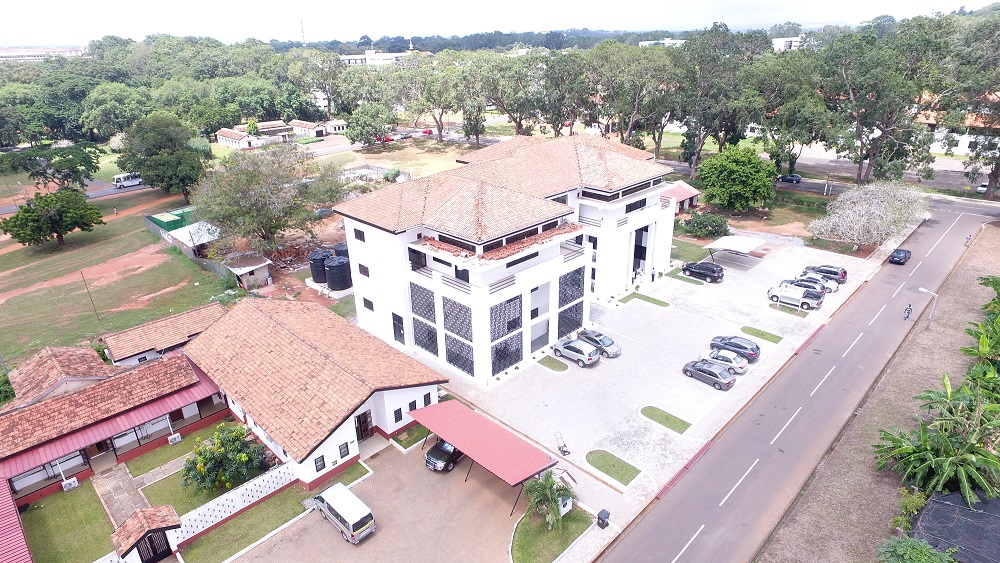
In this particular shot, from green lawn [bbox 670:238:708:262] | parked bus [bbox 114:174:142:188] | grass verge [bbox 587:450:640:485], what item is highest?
parked bus [bbox 114:174:142:188]

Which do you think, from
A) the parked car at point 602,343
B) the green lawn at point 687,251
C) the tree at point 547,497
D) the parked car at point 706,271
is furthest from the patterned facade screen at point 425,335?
the green lawn at point 687,251

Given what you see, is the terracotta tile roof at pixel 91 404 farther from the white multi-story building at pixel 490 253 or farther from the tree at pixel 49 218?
the tree at pixel 49 218

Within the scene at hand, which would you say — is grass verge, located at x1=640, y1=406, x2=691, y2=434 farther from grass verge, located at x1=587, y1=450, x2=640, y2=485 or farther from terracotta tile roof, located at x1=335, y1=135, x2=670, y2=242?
terracotta tile roof, located at x1=335, y1=135, x2=670, y2=242

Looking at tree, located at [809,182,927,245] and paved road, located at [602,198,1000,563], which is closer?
paved road, located at [602,198,1000,563]

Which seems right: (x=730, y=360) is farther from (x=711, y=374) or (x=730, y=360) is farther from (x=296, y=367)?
(x=296, y=367)

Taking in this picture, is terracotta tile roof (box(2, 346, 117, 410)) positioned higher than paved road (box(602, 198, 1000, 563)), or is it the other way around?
terracotta tile roof (box(2, 346, 117, 410))

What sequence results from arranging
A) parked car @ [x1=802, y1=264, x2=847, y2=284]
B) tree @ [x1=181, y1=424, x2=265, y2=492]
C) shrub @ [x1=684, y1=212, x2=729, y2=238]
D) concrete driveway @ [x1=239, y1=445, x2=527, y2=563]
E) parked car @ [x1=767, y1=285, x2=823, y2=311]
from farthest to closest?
shrub @ [x1=684, y1=212, x2=729, y2=238], parked car @ [x1=802, y1=264, x2=847, y2=284], parked car @ [x1=767, y1=285, x2=823, y2=311], tree @ [x1=181, y1=424, x2=265, y2=492], concrete driveway @ [x1=239, y1=445, x2=527, y2=563]

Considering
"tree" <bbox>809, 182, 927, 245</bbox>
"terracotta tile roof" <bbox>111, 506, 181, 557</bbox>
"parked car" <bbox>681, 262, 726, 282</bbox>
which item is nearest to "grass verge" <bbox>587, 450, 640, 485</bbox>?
"terracotta tile roof" <bbox>111, 506, 181, 557</bbox>
